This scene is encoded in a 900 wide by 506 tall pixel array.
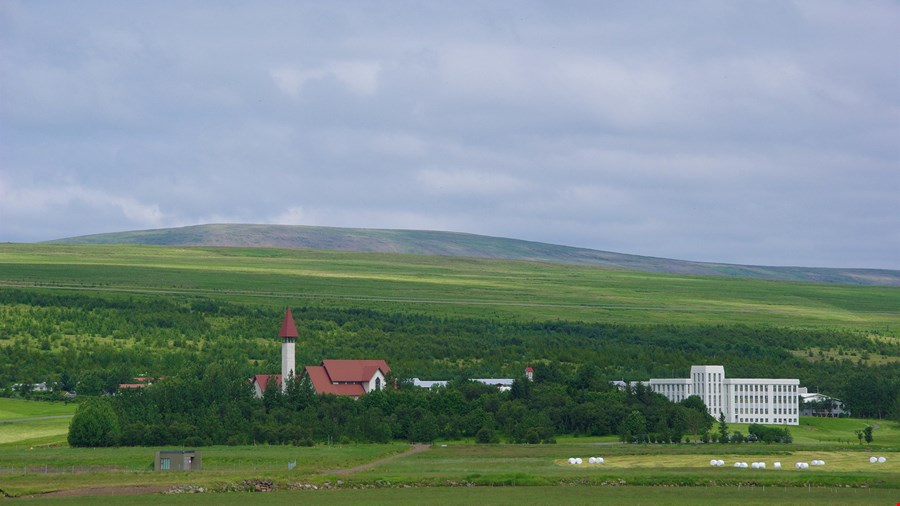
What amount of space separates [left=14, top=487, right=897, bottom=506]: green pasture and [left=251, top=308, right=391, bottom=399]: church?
56.4m

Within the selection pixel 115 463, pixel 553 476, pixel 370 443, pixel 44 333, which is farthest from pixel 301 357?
pixel 553 476

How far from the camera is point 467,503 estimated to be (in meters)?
76.2

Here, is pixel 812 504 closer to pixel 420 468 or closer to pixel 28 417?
pixel 420 468

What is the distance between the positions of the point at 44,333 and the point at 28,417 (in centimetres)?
6373

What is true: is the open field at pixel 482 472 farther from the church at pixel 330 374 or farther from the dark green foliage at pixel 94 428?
the church at pixel 330 374

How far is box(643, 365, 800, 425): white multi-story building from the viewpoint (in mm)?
156750

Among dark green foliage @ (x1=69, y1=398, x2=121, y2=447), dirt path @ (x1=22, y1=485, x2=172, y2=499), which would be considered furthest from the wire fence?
dark green foliage @ (x1=69, y1=398, x2=121, y2=447)

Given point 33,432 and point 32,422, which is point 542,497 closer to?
point 33,432

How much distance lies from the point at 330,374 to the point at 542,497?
222ft

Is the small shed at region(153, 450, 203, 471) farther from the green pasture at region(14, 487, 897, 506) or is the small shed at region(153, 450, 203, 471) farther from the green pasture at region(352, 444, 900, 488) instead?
the green pasture at region(14, 487, 897, 506)

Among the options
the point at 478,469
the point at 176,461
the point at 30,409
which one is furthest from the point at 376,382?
the point at 176,461

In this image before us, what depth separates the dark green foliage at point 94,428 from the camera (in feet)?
379

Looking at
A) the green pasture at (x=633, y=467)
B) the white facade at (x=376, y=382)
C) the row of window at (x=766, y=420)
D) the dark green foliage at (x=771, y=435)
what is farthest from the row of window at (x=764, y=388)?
the white facade at (x=376, y=382)

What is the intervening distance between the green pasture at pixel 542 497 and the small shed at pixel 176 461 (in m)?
15.1
